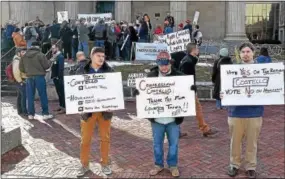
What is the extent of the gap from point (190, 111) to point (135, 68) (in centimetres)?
998

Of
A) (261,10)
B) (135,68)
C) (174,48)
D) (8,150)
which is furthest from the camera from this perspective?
(261,10)

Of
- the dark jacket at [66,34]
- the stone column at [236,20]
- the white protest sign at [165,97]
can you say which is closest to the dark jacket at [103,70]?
the white protest sign at [165,97]

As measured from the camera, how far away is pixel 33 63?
1083cm

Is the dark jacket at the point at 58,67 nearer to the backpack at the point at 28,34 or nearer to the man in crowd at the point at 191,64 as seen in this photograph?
the man in crowd at the point at 191,64

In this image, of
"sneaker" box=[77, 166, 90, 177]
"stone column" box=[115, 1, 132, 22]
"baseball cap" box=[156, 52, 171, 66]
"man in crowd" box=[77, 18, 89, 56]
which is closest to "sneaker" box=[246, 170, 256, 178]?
"baseball cap" box=[156, 52, 171, 66]

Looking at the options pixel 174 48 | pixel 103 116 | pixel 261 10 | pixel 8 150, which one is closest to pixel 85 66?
pixel 103 116

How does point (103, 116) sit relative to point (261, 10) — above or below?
below

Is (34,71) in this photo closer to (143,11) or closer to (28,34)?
(28,34)

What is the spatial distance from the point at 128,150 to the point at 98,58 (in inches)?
93.4

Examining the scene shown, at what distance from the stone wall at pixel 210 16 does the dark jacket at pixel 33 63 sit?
60.4 ft

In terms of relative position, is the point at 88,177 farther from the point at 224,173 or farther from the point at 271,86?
the point at 271,86

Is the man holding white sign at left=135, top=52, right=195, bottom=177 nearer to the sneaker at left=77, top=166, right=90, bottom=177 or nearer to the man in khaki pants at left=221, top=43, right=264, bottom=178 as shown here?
the man in khaki pants at left=221, top=43, right=264, bottom=178

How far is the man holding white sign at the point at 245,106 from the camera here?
6435 mm

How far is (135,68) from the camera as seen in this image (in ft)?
54.3
